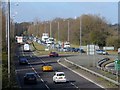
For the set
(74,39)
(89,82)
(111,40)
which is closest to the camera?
(89,82)

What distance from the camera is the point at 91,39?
102 metres

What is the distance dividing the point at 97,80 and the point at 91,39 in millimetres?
62931

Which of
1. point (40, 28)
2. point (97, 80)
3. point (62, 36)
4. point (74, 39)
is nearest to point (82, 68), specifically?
point (97, 80)

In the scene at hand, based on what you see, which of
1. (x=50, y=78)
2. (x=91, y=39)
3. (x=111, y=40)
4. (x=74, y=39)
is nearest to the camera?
(x=50, y=78)

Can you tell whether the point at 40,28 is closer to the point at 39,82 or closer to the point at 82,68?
the point at 82,68

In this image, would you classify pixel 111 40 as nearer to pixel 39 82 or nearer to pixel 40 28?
pixel 39 82

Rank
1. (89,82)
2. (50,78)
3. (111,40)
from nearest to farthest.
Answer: (89,82) → (50,78) → (111,40)

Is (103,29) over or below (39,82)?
over

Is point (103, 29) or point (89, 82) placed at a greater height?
point (103, 29)

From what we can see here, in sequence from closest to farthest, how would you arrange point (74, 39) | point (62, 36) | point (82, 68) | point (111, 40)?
1. point (82, 68)
2. point (111, 40)
3. point (74, 39)
4. point (62, 36)

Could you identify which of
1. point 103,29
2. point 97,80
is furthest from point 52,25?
point 97,80

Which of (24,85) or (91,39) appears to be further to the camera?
(91,39)

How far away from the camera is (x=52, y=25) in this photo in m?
155

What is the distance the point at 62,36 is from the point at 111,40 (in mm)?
35701
